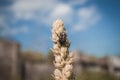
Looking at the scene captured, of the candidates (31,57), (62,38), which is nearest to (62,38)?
(62,38)

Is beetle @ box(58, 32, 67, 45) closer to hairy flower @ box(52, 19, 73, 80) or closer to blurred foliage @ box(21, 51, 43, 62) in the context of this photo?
hairy flower @ box(52, 19, 73, 80)

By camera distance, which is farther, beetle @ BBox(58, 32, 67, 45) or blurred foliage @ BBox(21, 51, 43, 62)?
blurred foliage @ BBox(21, 51, 43, 62)

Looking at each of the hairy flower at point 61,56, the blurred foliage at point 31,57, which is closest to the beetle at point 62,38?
the hairy flower at point 61,56

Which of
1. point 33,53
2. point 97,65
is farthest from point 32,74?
point 33,53

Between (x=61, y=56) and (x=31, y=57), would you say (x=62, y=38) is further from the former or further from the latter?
(x=31, y=57)

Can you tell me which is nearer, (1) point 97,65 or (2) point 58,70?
(2) point 58,70

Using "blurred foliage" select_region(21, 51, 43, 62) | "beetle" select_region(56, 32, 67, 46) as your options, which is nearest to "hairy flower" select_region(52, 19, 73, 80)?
"beetle" select_region(56, 32, 67, 46)

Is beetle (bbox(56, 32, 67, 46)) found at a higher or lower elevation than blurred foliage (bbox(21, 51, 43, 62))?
lower

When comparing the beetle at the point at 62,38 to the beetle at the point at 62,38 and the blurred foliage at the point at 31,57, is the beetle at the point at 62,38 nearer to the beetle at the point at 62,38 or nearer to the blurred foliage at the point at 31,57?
the beetle at the point at 62,38

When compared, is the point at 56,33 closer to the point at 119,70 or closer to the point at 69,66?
the point at 69,66

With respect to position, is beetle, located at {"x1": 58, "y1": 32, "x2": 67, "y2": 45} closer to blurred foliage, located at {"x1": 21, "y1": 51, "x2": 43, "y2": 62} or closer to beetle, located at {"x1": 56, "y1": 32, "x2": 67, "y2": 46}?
beetle, located at {"x1": 56, "y1": 32, "x2": 67, "y2": 46}

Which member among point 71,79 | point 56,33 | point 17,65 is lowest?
point 71,79
